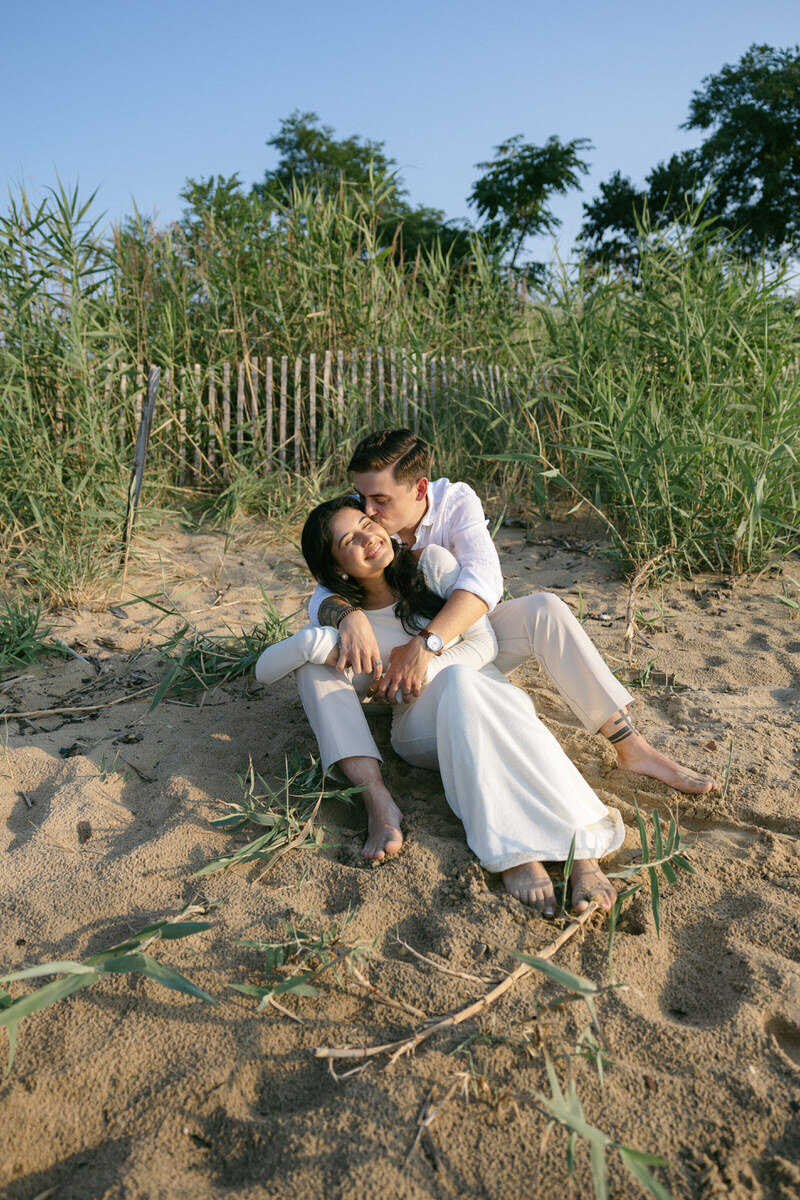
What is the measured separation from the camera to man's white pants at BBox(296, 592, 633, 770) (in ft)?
7.16

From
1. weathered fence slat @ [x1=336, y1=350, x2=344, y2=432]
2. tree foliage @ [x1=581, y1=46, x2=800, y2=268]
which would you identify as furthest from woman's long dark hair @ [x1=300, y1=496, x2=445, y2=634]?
tree foliage @ [x1=581, y1=46, x2=800, y2=268]

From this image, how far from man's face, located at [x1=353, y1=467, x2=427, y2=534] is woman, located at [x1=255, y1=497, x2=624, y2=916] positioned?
0.39ft

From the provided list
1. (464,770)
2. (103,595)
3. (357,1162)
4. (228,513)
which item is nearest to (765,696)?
(464,770)

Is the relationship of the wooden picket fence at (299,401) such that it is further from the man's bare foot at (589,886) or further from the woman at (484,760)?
the man's bare foot at (589,886)

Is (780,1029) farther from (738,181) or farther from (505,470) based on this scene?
(738,181)

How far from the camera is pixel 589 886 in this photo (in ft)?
5.97

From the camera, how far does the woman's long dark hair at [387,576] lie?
92.7 inches

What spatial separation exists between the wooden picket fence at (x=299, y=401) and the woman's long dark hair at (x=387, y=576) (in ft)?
9.33

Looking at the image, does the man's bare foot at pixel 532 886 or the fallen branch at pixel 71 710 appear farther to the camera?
the fallen branch at pixel 71 710

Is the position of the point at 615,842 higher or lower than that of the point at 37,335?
lower

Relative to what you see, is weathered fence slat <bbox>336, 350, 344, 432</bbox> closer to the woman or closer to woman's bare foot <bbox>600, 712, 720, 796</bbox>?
the woman

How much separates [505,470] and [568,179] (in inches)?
710

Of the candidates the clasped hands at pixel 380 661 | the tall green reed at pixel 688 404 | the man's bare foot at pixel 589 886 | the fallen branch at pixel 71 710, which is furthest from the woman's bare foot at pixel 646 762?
the fallen branch at pixel 71 710

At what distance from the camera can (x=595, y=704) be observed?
2.34 meters
